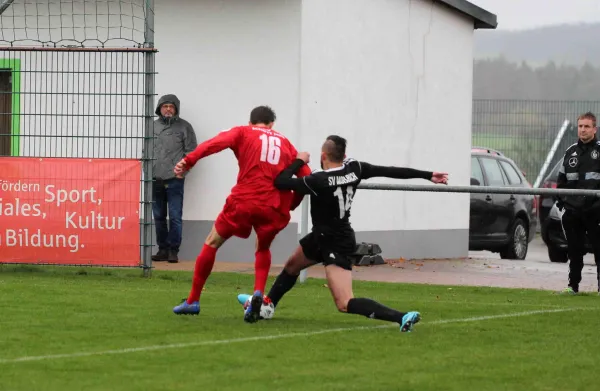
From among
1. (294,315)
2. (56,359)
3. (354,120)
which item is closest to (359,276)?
(354,120)

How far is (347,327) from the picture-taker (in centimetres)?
1136

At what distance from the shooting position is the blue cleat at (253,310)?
37.4ft

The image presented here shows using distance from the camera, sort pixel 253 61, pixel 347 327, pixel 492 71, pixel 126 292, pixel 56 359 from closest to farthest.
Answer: pixel 56 359, pixel 347 327, pixel 126 292, pixel 253 61, pixel 492 71

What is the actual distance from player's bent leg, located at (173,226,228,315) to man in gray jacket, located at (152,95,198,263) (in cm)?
677

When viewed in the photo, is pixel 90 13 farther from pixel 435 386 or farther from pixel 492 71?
pixel 492 71

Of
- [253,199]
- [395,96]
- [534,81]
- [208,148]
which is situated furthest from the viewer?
[534,81]

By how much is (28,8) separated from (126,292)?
688 centimetres

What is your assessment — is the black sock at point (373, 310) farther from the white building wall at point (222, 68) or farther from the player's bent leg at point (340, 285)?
the white building wall at point (222, 68)

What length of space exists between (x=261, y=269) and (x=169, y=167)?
280 inches

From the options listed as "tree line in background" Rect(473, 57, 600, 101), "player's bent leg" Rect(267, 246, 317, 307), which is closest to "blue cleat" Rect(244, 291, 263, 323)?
"player's bent leg" Rect(267, 246, 317, 307)

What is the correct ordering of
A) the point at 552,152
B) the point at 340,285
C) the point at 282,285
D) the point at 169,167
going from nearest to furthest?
the point at 340,285
the point at 282,285
the point at 169,167
the point at 552,152

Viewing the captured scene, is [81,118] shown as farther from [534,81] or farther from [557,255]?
[534,81]

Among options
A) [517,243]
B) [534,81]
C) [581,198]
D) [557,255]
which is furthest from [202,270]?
[534,81]

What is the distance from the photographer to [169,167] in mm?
18781
